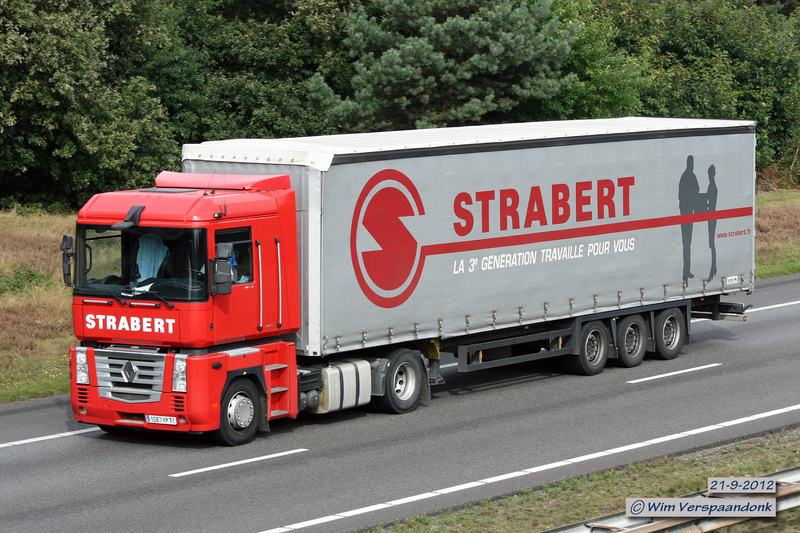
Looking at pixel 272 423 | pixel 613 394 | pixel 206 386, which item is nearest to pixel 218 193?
pixel 206 386

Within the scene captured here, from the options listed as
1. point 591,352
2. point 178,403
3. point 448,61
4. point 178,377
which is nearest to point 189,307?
point 178,377

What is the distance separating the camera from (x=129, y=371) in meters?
14.0

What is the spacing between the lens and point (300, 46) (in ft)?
132

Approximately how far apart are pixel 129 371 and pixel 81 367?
778 millimetres

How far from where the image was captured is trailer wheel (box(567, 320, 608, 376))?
61.4 feet

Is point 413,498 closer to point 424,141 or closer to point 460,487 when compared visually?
point 460,487

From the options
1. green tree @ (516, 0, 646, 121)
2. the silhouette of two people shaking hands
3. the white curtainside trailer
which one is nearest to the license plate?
the white curtainside trailer

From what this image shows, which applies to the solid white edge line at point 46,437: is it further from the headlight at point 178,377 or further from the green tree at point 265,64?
the green tree at point 265,64

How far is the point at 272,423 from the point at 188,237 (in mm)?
3338

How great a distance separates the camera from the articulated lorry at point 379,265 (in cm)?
1388

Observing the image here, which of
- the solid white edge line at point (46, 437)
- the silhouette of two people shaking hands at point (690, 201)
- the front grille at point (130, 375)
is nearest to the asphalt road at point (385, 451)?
the solid white edge line at point (46, 437)

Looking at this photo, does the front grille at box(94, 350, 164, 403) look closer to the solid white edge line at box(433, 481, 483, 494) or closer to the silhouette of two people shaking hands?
the solid white edge line at box(433, 481, 483, 494)

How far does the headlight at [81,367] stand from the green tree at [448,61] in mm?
21150

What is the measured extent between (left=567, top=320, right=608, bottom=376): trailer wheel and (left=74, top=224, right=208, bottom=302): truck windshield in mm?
7369
